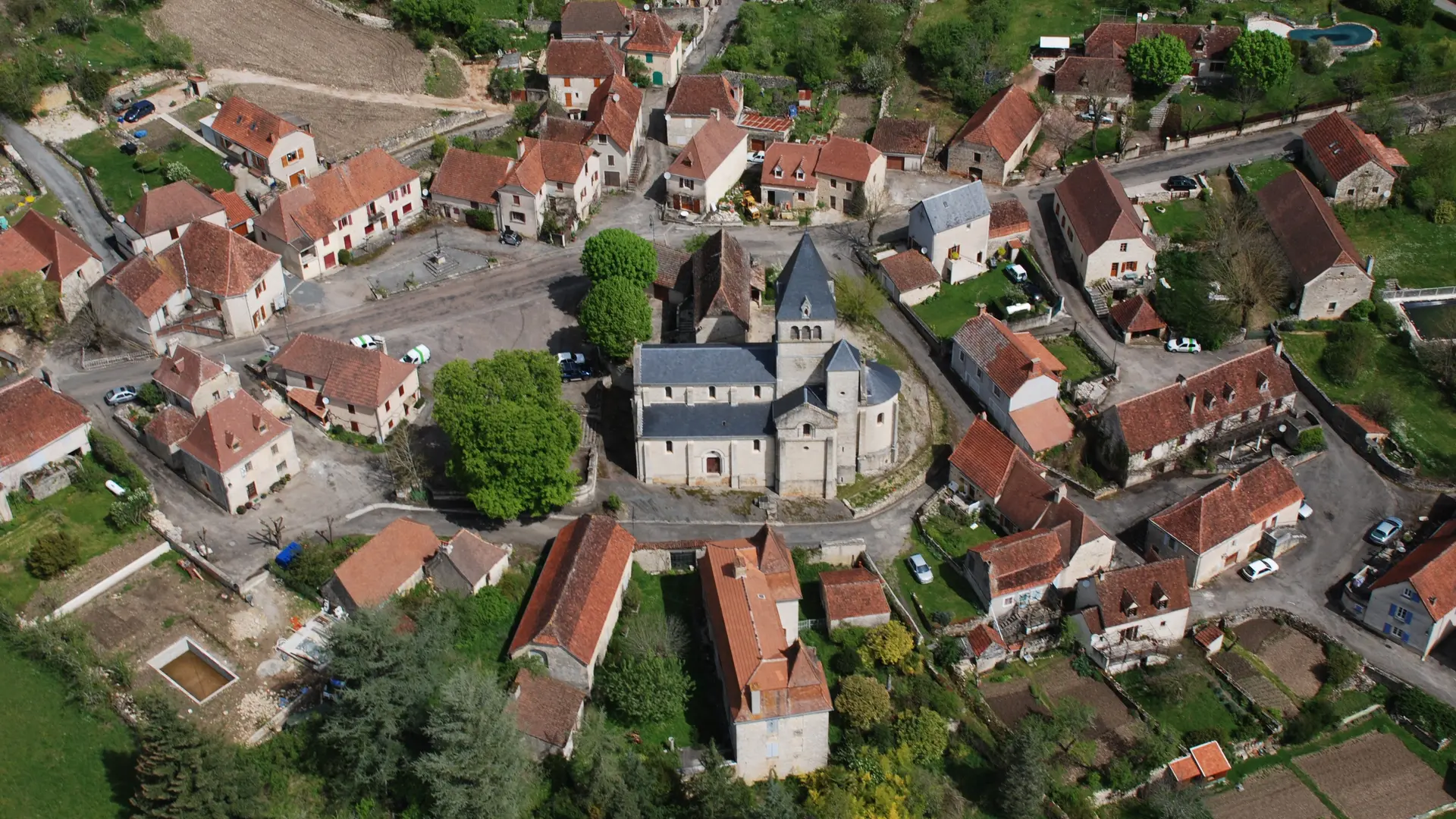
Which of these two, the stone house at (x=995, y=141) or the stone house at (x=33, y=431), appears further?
the stone house at (x=995, y=141)

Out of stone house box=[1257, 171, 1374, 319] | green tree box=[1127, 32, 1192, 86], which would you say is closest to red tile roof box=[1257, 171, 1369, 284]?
stone house box=[1257, 171, 1374, 319]

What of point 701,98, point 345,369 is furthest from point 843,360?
point 701,98

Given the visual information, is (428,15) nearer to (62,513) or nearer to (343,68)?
(343,68)

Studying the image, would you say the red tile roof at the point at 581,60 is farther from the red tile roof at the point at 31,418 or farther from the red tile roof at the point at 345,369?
the red tile roof at the point at 31,418

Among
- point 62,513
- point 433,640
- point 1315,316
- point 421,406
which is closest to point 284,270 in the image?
point 421,406

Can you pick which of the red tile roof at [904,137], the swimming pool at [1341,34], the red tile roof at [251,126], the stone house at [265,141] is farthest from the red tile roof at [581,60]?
the swimming pool at [1341,34]

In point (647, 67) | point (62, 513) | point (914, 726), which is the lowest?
point (914, 726)
